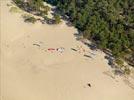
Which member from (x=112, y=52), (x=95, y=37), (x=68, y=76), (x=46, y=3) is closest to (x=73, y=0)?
(x=46, y=3)

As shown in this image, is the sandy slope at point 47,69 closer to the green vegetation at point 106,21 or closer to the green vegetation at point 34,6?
the green vegetation at point 106,21

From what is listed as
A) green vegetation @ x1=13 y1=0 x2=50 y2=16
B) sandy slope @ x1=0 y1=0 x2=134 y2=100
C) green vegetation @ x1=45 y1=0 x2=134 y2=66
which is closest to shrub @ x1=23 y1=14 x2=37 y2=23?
sandy slope @ x1=0 y1=0 x2=134 y2=100

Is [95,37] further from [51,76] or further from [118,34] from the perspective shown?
[51,76]

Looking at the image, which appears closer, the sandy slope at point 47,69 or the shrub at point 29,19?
the sandy slope at point 47,69

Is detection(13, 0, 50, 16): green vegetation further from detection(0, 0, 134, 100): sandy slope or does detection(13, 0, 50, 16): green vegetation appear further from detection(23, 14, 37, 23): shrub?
detection(0, 0, 134, 100): sandy slope

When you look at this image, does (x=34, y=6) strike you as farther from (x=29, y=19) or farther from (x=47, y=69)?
(x=47, y=69)

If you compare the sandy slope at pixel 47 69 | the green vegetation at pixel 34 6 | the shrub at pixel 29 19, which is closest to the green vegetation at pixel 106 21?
the sandy slope at pixel 47 69

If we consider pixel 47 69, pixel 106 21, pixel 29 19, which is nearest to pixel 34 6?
pixel 29 19
